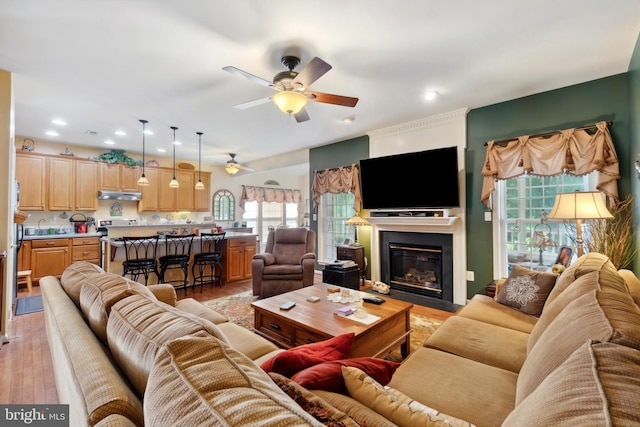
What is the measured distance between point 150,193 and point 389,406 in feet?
22.8

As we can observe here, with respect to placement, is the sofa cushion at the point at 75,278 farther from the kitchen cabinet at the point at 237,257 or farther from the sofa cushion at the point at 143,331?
the kitchen cabinet at the point at 237,257

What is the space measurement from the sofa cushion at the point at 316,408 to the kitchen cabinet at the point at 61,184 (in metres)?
6.65

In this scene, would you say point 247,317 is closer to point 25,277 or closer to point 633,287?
point 633,287

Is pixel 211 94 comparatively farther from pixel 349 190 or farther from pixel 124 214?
pixel 124 214

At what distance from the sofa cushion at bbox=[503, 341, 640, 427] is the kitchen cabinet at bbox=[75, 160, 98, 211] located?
7149 mm

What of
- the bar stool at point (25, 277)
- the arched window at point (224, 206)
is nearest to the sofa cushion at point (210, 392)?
the bar stool at point (25, 277)

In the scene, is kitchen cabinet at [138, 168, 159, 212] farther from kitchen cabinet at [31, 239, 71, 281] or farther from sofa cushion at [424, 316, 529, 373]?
sofa cushion at [424, 316, 529, 373]

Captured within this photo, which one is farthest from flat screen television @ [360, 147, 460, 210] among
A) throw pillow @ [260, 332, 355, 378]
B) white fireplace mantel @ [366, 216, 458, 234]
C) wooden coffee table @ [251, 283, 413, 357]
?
throw pillow @ [260, 332, 355, 378]

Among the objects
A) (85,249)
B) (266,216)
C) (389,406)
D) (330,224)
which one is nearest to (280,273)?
(330,224)

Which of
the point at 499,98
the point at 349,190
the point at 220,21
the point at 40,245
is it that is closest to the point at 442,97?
the point at 499,98

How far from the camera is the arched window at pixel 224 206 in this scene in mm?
7699

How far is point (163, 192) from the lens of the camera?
21.7 ft

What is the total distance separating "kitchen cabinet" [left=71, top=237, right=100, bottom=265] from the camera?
5.20 meters

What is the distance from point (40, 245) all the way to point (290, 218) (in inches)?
236
